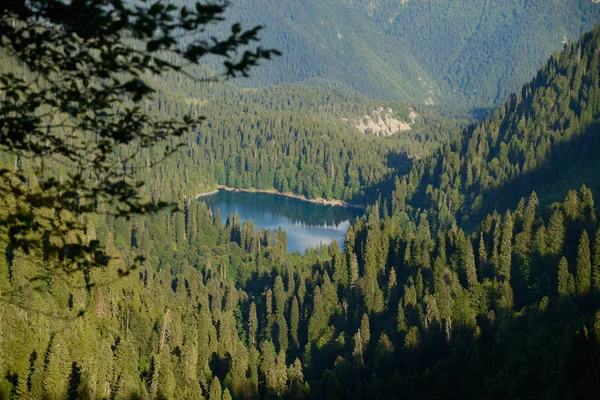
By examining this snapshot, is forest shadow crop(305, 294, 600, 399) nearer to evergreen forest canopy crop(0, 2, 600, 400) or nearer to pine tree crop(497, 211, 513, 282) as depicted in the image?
evergreen forest canopy crop(0, 2, 600, 400)

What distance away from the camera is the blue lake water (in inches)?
5694

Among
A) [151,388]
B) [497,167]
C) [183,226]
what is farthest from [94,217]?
[497,167]

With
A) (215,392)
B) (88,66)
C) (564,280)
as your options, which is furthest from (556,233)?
(88,66)

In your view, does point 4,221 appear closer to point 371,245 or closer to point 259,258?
point 371,245

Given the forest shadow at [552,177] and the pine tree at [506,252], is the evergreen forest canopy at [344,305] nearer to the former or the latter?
the pine tree at [506,252]

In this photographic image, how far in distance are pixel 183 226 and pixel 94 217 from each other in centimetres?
2167

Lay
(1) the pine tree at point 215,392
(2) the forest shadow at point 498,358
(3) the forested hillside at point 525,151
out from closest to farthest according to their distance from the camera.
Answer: (2) the forest shadow at point 498,358 < (1) the pine tree at point 215,392 < (3) the forested hillside at point 525,151

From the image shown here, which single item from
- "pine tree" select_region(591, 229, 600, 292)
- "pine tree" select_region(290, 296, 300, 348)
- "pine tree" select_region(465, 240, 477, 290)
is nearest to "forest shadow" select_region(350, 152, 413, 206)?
"pine tree" select_region(290, 296, 300, 348)

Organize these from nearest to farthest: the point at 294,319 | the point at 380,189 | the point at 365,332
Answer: the point at 365,332 < the point at 294,319 < the point at 380,189

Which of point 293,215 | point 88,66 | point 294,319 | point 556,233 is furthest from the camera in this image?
point 293,215

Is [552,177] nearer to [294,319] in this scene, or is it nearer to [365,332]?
[294,319]

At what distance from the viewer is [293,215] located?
559 feet

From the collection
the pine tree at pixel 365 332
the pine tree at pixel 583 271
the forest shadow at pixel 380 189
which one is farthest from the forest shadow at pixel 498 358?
the forest shadow at pixel 380 189

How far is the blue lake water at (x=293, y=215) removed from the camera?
145 metres
